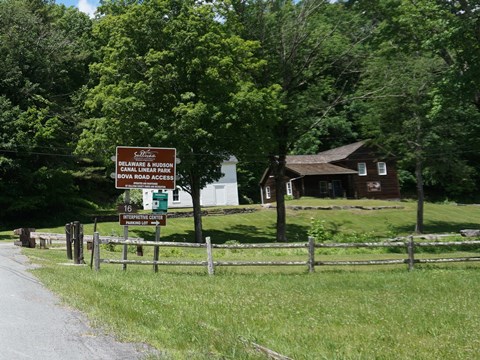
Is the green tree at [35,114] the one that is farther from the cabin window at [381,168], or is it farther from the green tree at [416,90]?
the cabin window at [381,168]

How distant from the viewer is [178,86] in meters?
34.9

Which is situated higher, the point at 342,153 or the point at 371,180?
the point at 342,153

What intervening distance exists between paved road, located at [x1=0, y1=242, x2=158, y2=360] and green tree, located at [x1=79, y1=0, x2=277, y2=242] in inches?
912

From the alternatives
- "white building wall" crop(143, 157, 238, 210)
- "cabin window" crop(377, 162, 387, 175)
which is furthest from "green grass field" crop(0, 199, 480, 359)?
"cabin window" crop(377, 162, 387, 175)

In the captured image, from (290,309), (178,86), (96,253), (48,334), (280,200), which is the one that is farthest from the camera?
(280,200)

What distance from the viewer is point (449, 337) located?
7367 millimetres

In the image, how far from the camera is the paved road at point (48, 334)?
6.26m

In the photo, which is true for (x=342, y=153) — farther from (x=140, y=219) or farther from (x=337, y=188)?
(x=140, y=219)

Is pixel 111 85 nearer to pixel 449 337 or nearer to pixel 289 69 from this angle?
pixel 289 69

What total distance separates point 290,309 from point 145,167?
9447mm

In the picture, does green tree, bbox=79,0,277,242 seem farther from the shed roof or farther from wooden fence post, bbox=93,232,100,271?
the shed roof

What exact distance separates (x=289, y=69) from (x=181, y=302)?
30.2m

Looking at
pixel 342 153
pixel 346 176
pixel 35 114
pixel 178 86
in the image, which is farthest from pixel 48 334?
pixel 342 153

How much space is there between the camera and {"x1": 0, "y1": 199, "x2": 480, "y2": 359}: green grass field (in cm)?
679
